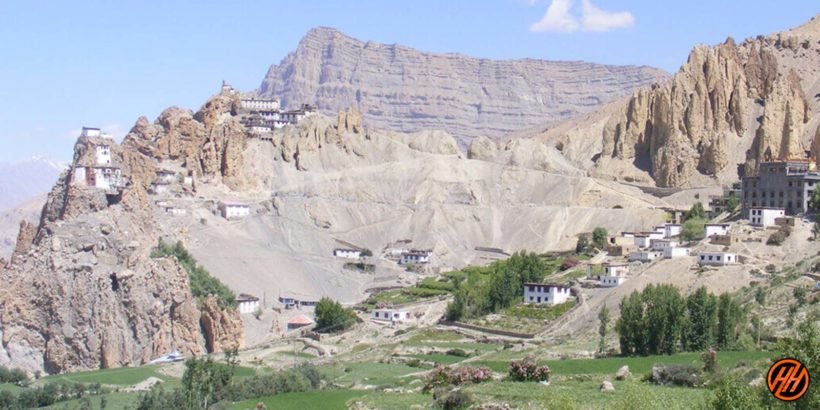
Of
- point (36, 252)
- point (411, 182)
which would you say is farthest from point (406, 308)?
point (411, 182)

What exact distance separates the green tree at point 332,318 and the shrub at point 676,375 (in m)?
43.0

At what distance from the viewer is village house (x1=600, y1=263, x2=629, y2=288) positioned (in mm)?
92062

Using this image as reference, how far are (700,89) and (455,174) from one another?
29827mm

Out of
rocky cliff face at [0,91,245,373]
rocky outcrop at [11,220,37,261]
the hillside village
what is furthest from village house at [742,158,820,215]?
A: rocky outcrop at [11,220,37,261]

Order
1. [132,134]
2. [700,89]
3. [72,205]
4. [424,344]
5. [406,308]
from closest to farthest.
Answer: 1. [424,344]
2. [406,308]
3. [72,205]
4. [132,134]
5. [700,89]

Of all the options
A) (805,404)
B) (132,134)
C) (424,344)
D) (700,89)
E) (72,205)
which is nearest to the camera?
(805,404)

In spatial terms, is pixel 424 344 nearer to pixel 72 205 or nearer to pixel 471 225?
pixel 72 205

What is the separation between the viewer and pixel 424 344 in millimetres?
86562

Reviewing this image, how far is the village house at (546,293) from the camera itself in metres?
91.9

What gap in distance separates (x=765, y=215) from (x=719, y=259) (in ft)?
36.9

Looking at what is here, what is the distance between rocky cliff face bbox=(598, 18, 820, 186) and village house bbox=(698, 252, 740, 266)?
1925 inches

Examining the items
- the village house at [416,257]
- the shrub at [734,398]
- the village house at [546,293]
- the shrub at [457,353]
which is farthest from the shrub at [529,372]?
the village house at [416,257]

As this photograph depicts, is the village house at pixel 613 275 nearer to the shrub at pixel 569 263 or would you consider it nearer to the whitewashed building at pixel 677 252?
the whitewashed building at pixel 677 252

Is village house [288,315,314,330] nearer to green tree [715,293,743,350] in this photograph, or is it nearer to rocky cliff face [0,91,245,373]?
rocky cliff face [0,91,245,373]
